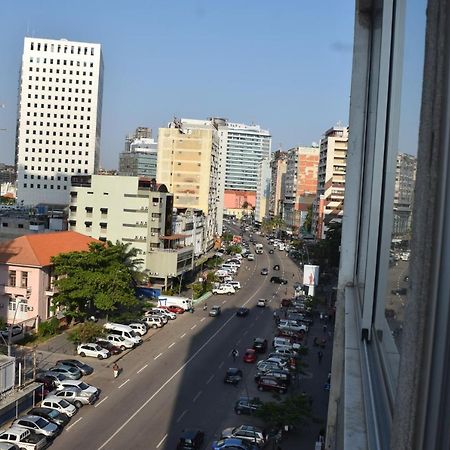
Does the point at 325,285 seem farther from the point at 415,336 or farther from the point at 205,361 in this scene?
the point at 415,336

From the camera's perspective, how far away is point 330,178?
108ft

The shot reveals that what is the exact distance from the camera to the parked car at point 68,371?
34.2ft

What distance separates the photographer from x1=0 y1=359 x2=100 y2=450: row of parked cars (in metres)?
7.55

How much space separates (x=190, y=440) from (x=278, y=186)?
4573 centimetres

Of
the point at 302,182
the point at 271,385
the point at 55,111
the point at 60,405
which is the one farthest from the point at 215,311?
the point at 55,111

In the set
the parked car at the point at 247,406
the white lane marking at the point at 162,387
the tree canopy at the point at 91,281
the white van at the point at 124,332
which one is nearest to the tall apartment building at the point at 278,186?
the white lane marking at the point at 162,387

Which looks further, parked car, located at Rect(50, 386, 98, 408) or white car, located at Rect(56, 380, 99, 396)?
white car, located at Rect(56, 380, 99, 396)

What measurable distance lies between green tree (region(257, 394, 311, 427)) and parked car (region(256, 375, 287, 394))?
196 cm

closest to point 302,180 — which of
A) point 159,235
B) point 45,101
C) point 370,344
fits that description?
point 45,101

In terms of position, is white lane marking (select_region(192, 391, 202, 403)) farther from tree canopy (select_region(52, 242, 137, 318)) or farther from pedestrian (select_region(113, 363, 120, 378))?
tree canopy (select_region(52, 242, 137, 318))

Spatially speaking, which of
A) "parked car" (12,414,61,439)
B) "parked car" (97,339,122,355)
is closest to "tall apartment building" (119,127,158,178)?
"parked car" (97,339,122,355)

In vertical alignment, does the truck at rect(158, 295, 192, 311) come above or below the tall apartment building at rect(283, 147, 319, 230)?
below

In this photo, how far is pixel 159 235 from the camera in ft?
65.8

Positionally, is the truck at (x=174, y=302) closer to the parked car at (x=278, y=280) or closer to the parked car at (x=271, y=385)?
the parked car at (x=278, y=280)
